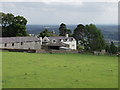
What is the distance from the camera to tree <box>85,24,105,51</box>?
76.4 m

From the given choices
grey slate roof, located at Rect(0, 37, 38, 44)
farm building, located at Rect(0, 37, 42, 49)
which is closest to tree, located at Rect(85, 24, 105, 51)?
farm building, located at Rect(0, 37, 42, 49)

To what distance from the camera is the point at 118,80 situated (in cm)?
1867

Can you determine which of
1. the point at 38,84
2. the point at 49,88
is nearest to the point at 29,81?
the point at 38,84

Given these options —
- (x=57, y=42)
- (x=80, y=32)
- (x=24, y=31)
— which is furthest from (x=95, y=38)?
(x=24, y=31)

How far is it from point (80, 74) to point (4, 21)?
189 ft

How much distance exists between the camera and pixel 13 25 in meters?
70.9

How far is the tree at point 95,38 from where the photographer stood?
76.4 meters

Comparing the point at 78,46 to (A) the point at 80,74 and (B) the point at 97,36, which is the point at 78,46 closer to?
(B) the point at 97,36

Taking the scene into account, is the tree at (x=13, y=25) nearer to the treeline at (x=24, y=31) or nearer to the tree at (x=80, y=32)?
the treeline at (x=24, y=31)

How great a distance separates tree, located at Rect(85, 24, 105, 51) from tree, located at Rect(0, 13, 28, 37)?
2078 centimetres

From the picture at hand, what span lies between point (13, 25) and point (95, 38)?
85.1 feet

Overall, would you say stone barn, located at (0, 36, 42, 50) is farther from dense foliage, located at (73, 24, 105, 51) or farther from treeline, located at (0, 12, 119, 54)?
dense foliage, located at (73, 24, 105, 51)

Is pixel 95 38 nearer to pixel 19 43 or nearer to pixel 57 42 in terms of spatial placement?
pixel 57 42

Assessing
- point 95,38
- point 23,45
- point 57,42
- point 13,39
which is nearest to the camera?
→ point 13,39
